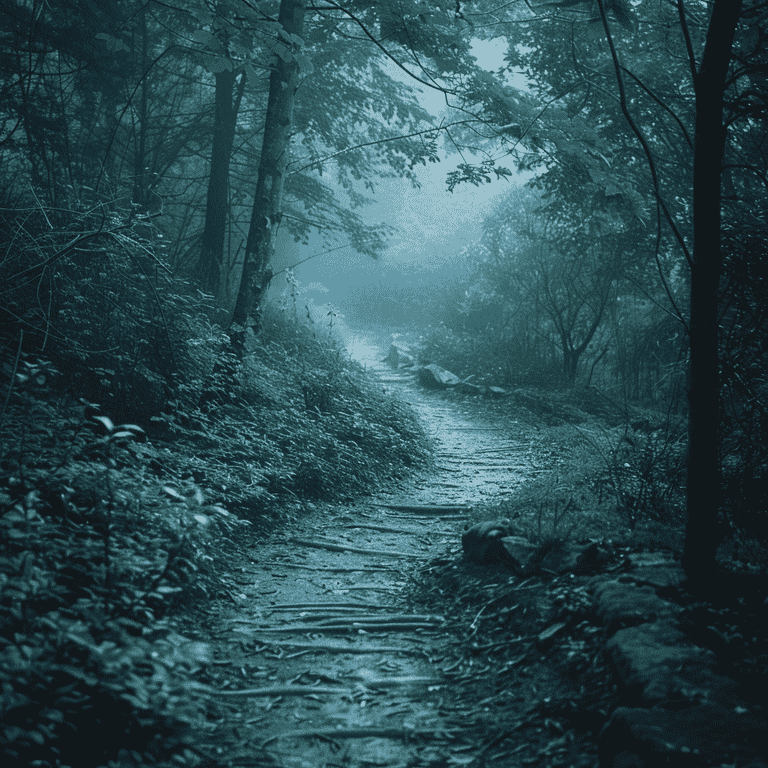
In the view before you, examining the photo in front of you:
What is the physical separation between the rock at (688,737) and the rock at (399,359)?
16.1m

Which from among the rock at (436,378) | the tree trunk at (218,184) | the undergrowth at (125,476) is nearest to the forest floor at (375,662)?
the undergrowth at (125,476)

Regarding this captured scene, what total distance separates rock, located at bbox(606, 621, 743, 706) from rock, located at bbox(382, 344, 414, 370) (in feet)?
51.4

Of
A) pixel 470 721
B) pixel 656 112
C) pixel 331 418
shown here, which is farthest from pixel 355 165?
pixel 470 721

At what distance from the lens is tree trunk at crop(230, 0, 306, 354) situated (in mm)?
7277

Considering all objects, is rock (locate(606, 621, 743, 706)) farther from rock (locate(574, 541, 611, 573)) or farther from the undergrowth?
the undergrowth

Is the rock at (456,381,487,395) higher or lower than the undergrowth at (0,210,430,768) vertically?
higher

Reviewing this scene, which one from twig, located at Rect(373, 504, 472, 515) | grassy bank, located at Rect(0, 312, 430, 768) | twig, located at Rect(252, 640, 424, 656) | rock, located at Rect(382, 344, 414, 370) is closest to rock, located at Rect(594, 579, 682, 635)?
twig, located at Rect(252, 640, 424, 656)

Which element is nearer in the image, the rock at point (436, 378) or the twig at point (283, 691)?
the twig at point (283, 691)

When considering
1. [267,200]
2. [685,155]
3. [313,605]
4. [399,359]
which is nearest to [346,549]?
[313,605]

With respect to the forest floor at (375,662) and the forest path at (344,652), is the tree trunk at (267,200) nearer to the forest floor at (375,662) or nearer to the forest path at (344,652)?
the forest path at (344,652)

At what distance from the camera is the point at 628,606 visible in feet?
9.37

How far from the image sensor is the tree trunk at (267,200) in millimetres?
7277

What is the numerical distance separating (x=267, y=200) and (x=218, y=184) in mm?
2907

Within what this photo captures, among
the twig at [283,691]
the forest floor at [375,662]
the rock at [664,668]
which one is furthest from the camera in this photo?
the twig at [283,691]
